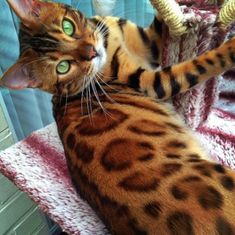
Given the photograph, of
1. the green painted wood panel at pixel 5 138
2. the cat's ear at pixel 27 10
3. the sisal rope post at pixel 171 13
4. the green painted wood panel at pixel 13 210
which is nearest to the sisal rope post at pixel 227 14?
the sisal rope post at pixel 171 13

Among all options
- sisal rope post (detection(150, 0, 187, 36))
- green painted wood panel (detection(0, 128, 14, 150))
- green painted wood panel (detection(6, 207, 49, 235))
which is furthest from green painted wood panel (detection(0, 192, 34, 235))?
sisal rope post (detection(150, 0, 187, 36))

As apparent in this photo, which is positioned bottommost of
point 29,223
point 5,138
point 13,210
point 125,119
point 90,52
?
point 29,223

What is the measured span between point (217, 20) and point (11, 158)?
635 millimetres

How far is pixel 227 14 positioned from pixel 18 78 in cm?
50

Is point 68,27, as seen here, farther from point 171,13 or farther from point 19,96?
point 19,96

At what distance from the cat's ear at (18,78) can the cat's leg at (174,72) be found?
→ 0.22 metres

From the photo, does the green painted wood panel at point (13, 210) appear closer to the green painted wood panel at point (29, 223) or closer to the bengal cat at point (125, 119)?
the green painted wood panel at point (29, 223)

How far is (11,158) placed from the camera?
98cm

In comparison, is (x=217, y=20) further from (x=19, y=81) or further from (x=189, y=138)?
(x=19, y=81)

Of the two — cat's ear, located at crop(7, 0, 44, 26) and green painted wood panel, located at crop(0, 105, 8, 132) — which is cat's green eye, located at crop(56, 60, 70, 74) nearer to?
cat's ear, located at crop(7, 0, 44, 26)

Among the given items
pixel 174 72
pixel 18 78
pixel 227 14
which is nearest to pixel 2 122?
pixel 18 78

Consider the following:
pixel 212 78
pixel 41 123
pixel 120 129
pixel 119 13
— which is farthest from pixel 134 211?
pixel 119 13

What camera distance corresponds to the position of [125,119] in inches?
33.2

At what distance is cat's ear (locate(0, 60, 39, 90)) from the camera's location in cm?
84
